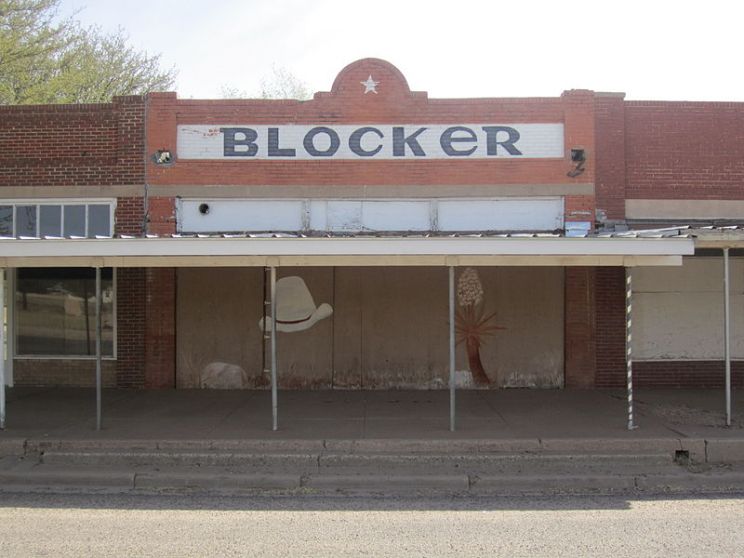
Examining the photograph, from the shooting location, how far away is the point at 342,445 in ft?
24.7

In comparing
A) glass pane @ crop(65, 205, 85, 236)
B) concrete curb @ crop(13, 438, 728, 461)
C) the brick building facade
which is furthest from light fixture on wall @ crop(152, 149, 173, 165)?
concrete curb @ crop(13, 438, 728, 461)

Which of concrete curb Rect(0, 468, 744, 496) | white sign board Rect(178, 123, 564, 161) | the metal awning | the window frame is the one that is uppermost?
white sign board Rect(178, 123, 564, 161)

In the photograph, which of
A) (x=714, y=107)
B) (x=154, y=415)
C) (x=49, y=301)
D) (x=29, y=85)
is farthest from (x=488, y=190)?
(x=29, y=85)

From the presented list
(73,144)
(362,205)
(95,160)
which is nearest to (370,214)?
(362,205)

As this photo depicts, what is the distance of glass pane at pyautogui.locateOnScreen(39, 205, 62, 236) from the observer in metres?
11.3

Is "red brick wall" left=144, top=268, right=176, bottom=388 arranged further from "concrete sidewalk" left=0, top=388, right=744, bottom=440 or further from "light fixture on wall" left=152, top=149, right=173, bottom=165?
"light fixture on wall" left=152, top=149, right=173, bottom=165

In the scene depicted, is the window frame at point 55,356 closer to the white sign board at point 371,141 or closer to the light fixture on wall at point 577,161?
the white sign board at point 371,141

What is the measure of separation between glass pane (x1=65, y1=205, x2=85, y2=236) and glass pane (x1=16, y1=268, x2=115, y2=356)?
0.66m

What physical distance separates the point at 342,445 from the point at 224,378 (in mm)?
4418

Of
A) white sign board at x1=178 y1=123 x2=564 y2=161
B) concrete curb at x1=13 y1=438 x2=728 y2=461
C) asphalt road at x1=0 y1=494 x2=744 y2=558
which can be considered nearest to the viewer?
asphalt road at x1=0 y1=494 x2=744 y2=558

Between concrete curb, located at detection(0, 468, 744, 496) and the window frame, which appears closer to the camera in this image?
concrete curb, located at detection(0, 468, 744, 496)

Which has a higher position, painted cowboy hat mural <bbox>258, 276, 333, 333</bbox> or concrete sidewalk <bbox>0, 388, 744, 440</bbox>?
painted cowboy hat mural <bbox>258, 276, 333, 333</bbox>

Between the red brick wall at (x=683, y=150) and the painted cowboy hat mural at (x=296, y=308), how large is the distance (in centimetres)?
602

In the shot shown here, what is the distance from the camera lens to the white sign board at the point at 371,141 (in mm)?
11242
